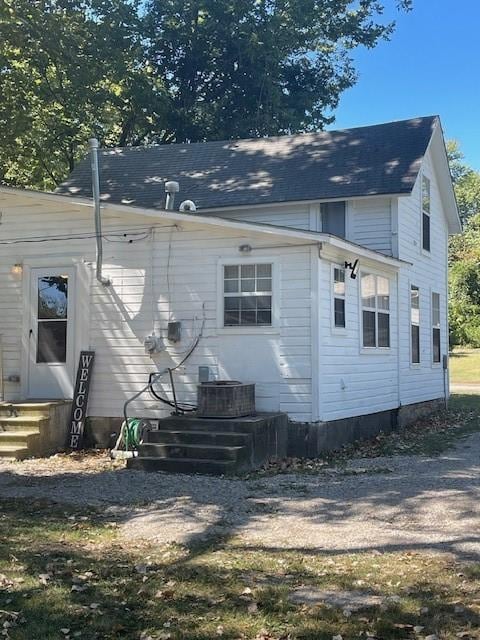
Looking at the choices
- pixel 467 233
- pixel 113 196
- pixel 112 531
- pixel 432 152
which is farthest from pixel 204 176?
pixel 467 233

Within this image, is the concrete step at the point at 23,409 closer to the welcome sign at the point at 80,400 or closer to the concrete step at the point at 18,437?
the concrete step at the point at 18,437

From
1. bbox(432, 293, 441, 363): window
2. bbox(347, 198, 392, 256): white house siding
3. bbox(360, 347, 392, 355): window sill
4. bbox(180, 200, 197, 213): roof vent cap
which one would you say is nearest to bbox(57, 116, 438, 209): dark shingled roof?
bbox(347, 198, 392, 256): white house siding

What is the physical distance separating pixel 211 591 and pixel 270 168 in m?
12.8

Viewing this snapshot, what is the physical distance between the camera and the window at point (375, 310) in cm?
1256

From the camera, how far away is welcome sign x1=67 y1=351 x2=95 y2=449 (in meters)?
11.5

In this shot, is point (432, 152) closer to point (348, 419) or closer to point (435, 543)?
point (348, 419)

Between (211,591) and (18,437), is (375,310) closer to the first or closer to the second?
(18,437)

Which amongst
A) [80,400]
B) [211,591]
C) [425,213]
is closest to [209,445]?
[80,400]

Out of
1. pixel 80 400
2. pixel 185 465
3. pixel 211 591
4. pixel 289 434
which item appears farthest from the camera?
pixel 80 400

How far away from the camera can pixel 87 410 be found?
11.7 metres

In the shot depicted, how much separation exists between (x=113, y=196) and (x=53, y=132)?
483 centimetres

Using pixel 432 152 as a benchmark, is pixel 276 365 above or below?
below

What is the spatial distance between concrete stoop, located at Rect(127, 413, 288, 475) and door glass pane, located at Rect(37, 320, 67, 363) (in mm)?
2733

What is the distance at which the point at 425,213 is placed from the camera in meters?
16.7
